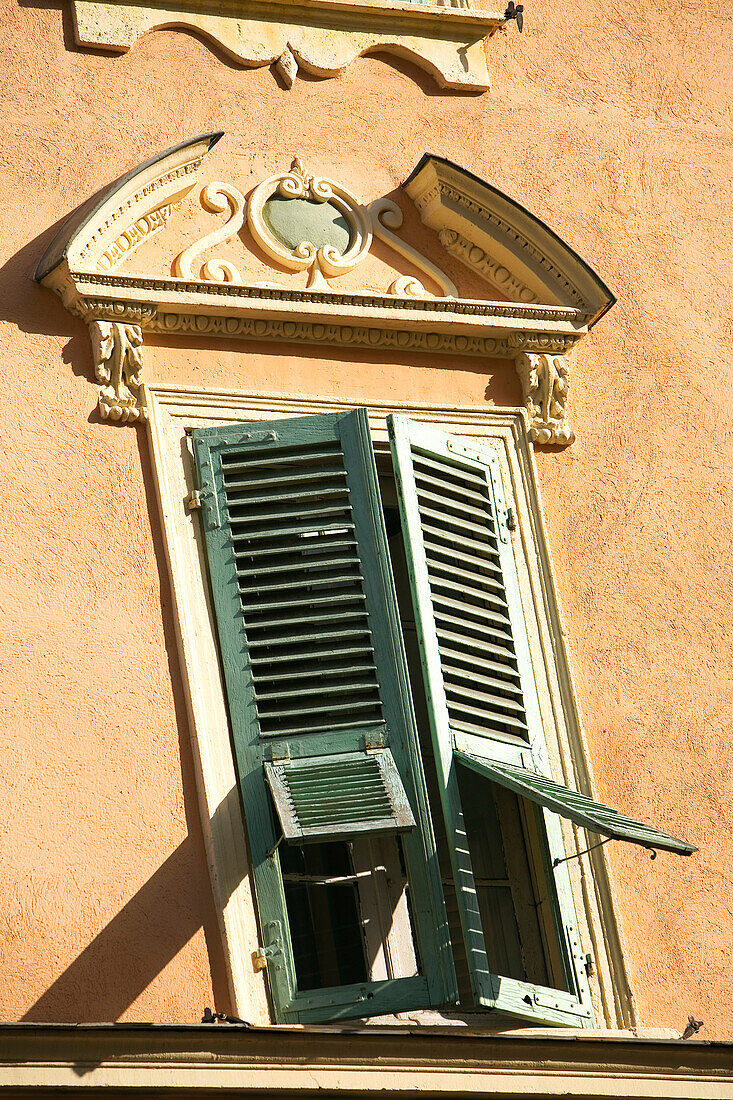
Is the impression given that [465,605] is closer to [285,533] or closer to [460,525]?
[460,525]

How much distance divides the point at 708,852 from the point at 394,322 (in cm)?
231

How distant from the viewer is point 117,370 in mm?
7324

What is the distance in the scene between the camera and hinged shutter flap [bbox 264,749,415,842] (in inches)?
256

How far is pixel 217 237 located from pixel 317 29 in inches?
43.5

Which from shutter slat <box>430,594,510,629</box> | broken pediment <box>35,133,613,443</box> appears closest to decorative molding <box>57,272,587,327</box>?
broken pediment <box>35,133,613,443</box>

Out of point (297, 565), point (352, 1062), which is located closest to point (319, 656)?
point (297, 565)

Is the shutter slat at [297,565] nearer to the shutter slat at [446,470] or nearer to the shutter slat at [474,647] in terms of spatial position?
the shutter slat at [474,647]

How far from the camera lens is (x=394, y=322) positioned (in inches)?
307

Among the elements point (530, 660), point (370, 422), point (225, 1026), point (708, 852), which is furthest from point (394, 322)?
point (225, 1026)

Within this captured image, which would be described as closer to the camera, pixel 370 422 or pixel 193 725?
pixel 193 725

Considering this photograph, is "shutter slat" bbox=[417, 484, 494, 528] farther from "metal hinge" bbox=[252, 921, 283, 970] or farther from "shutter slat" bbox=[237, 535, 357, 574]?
"metal hinge" bbox=[252, 921, 283, 970]

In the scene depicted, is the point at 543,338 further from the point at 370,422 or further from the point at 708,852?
the point at 708,852

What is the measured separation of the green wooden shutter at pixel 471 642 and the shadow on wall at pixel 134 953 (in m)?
0.83

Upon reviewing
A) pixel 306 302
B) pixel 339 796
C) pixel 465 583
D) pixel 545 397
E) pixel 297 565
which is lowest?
pixel 339 796
